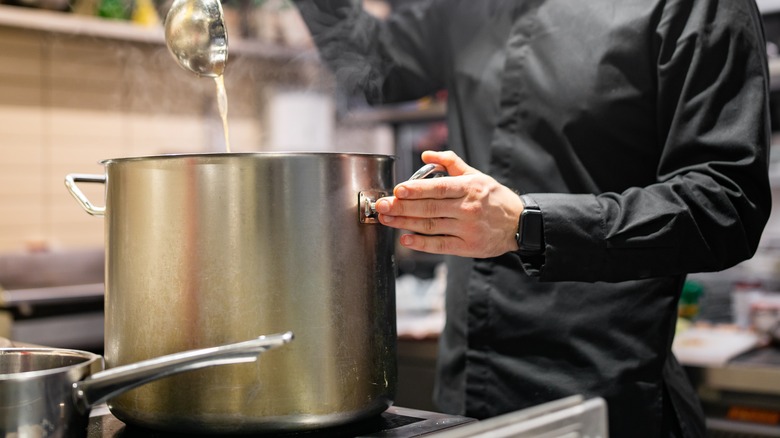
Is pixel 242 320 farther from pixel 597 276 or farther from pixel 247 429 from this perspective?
pixel 597 276

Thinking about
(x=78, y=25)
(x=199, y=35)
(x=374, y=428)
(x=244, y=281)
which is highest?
(x=78, y=25)

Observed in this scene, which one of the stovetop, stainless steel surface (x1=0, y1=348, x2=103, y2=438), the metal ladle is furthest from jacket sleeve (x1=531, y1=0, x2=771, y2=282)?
stainless steel surface (x1=0, y1=348, x2=103, y2=438)

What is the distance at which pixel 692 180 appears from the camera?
104cm

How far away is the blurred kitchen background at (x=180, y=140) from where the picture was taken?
2240mm

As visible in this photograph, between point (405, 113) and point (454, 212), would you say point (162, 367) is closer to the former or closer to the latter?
point (454, 212)

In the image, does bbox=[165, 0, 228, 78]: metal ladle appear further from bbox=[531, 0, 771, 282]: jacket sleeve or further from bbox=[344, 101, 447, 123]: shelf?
bbox=[344, 101, 447, 123]: shelf

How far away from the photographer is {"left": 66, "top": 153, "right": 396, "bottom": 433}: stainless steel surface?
0.74 m

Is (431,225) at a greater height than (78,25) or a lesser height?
lesser

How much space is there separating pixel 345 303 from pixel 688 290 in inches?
74.4

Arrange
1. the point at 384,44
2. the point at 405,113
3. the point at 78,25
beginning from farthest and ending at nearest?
the point at 405,113
the point at 78,25
the point at 384,44

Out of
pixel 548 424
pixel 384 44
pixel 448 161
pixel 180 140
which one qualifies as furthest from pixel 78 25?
pixel 548 424

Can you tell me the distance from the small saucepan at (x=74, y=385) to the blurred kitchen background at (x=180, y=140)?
62.1 inches

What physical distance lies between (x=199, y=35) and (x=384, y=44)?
2.14 ft

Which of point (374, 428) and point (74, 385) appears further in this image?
point (374, 428)
